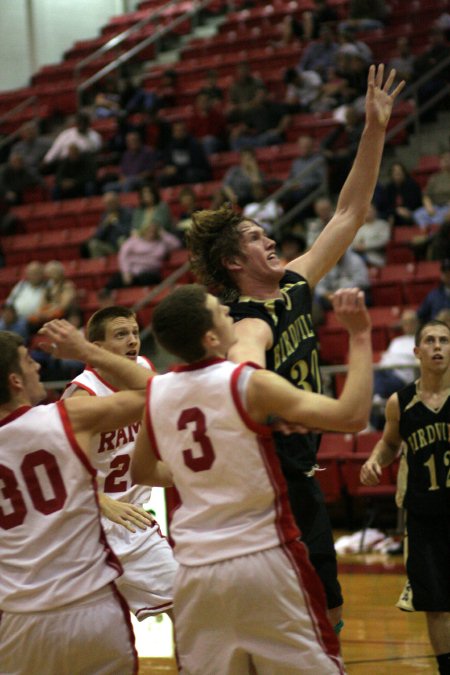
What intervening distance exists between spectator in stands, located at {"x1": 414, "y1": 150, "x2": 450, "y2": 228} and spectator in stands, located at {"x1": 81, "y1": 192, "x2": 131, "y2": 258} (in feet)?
12.8

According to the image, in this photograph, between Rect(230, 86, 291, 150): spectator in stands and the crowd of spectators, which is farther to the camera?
Rect(230, 86, 291, 150): spectator in stands

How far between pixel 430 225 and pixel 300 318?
811 centimetres

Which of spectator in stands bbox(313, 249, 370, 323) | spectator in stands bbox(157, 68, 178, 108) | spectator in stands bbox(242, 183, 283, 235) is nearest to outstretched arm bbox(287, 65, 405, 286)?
spectator in stands bbox(313, 249, 370, 323)

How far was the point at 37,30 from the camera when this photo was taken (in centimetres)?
1984

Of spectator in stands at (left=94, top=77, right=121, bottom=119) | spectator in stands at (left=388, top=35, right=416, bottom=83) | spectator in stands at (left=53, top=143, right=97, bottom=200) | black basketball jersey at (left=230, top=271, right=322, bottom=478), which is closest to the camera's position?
black basketball jersey at (left=230, top=271, right=322, bottom=478)

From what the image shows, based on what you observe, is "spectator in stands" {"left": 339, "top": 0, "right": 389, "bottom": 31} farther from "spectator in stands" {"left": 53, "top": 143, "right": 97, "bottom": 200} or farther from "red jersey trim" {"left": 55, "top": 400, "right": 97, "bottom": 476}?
"red jersey trim" {"left": 55, "top": 400, "right": 97, "bottom": 476}

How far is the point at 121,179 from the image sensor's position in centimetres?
1563

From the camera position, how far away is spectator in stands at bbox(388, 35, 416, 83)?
1375 centimetres

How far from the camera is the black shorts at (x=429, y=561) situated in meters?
5.29

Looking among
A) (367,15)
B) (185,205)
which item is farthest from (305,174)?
(367,15)

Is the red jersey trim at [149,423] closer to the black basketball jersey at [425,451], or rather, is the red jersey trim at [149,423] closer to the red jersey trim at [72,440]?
the red jersey trim at [72,440]

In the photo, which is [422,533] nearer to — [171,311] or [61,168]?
[171,311]

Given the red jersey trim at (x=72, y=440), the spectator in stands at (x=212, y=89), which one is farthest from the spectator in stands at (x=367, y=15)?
the red jersey trim at (x=72, y=440)

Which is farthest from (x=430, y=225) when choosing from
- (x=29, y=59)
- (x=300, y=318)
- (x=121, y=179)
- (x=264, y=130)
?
(x=29, y=59)
